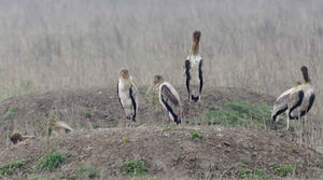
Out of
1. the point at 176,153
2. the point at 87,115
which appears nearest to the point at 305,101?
the point at 176,153

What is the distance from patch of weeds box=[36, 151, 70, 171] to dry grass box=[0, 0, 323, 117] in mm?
7234

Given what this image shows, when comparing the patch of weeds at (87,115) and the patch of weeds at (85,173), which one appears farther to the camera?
the patch of weeds at (87,115)

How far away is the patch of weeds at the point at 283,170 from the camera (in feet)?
30.2

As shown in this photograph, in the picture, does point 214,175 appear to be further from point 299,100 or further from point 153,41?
point 153,41

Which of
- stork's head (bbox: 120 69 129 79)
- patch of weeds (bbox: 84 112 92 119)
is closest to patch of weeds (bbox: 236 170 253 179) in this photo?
stork's head (bbox: 120 69 129 79)

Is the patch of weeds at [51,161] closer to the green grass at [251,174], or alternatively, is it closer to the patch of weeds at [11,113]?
the green grass at [251,174]

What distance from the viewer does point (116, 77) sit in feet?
59.3

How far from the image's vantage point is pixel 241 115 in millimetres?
13641

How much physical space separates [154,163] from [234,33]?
14.3 metres

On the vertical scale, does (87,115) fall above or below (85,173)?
above

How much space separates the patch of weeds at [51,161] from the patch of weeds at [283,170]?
295 cm

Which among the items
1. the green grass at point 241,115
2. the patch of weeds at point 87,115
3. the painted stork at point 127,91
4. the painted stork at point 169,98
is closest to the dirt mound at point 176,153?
the painted stork at point 169,98

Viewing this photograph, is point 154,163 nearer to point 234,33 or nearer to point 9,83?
point 9,83

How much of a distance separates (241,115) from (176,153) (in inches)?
178
